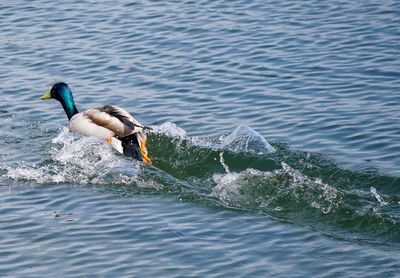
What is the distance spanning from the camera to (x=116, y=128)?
11.8 metres

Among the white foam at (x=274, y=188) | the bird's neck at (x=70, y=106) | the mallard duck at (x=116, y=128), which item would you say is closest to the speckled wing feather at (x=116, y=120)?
the mallard duck at (x=116, y=128)

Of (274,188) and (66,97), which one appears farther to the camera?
(66,97)

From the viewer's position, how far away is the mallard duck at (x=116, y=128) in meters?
11.7

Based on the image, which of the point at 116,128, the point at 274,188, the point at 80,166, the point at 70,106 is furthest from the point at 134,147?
the point at 274,188

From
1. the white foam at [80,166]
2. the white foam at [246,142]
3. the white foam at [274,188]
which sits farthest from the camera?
the white foam at [246,142]

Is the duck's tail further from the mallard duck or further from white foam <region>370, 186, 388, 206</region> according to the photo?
white foam <region>370, 186, 388, 206</region>

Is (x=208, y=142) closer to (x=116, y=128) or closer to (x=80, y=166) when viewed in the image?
(x=116, y=128)

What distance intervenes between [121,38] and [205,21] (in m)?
1.50

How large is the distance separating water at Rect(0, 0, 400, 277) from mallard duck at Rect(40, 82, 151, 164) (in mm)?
177

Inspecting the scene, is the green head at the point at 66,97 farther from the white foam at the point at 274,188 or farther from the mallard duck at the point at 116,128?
the white foam at the point at 274,188

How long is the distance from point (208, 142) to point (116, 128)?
3.59ft

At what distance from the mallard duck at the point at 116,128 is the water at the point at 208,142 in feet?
0.58

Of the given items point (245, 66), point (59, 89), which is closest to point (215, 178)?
point (59, 89)

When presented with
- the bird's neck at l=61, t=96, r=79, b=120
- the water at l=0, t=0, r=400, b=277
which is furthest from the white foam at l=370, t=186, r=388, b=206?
the bird's neck at l=61, t=96, r=79, b=120
